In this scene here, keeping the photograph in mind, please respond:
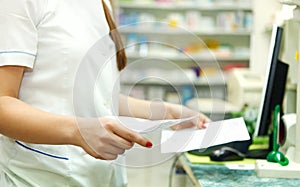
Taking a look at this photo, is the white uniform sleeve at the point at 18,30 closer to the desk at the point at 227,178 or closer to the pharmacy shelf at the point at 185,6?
the desk at the point at 227,178

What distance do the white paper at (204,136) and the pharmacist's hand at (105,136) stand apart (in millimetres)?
162

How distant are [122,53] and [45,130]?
404 mm

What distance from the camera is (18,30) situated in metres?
0.98

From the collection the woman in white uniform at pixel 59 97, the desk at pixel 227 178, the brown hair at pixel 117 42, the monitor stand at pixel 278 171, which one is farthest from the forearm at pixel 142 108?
the monitor stand at pixel 278 171

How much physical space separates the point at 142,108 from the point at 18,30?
44 cm

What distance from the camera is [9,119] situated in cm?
95

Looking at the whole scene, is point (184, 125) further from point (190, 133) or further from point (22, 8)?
point (22, 8)

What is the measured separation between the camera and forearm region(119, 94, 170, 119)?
1244 mm

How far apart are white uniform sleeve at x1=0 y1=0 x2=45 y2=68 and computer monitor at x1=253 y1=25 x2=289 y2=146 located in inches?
36.9

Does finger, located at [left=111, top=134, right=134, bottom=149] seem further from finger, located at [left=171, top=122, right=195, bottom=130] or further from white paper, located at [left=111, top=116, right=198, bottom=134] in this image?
finger, located at [left=171, top=122, right=195, bottom=130]

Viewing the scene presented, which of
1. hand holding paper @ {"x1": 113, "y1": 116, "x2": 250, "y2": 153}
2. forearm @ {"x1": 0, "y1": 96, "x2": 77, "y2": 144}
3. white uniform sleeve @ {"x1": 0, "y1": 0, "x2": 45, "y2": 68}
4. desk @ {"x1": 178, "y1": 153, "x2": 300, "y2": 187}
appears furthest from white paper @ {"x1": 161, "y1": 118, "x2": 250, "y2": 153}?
white uniform sleeve @ {"x1": 0, "y1": 0, "x2": 45, "y2": 68}

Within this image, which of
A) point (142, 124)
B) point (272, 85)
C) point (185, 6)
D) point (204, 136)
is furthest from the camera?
point (185, 6)

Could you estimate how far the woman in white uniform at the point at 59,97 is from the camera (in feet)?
3.07

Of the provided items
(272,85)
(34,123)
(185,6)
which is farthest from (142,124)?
(185,6)
